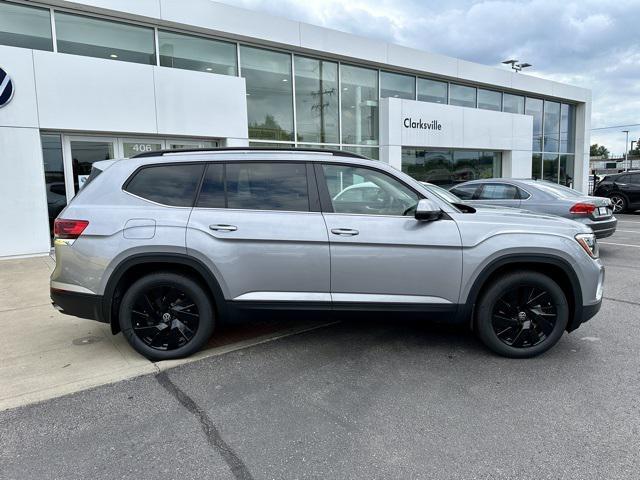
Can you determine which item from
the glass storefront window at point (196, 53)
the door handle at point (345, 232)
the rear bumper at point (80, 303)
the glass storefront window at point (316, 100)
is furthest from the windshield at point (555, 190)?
the rear bumper at point (80, 303)

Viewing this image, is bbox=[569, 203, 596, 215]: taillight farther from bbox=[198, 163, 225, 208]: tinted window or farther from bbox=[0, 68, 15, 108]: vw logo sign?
bbox=[0, 68, 15, 108]: vw logo sign

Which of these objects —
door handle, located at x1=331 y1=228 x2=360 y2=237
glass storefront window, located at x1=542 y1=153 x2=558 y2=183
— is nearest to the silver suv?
door handle, located at x1=331 y1=228 x2=360 y2=237

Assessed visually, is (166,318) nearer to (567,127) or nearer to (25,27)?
(25,27)

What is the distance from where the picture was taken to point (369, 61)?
551 inches

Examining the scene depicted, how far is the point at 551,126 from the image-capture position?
69.8 ft

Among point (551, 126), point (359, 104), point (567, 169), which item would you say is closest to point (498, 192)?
point (359, 104)

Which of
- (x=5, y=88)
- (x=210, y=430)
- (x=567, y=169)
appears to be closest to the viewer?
(x=210, y=430)

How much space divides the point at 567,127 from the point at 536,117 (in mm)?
2955

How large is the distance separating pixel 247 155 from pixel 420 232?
5.56ft

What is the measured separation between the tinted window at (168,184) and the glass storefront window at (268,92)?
7977 mm

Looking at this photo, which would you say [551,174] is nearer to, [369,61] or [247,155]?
[369,61]

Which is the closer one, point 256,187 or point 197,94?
point 256,187

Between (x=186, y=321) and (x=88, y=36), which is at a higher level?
(x=88, y=36)

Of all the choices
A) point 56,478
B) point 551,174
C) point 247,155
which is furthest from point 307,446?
point 551,174
